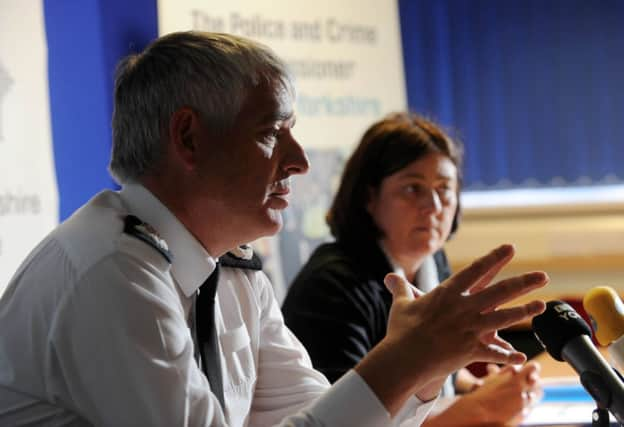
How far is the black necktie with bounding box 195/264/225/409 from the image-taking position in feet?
5.36

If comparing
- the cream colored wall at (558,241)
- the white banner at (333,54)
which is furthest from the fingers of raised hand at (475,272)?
the cream colored wall at (558,241)

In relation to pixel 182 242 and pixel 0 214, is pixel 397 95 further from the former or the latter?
pixel 182 242

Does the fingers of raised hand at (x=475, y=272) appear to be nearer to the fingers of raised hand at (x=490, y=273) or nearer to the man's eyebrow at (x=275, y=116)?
the fingers of raised hand at (x=490, y=273)

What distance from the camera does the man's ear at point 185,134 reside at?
1.64 metres

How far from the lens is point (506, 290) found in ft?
4.69

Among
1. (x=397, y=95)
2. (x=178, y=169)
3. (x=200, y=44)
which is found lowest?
(x=397, y=95)

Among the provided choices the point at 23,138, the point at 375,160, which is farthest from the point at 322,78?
the point at 23,138

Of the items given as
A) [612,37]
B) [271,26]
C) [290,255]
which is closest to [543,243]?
[612,37]

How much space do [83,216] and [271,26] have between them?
2.68m

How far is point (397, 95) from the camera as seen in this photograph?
15.1 feet

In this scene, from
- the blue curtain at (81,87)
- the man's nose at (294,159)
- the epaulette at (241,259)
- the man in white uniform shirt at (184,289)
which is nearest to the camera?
the man in white uniform shirt at (184,289)

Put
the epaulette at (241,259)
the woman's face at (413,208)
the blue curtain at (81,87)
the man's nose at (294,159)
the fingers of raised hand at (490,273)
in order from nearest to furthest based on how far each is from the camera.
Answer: the fingers of raised hand at (490,273) < the man's nose at (294,159) < the epaulette at (241,259) < the blue curtain at (81,87) < the woman's face at (413,208)

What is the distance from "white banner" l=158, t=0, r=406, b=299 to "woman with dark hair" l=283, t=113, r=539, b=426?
3.36 feet

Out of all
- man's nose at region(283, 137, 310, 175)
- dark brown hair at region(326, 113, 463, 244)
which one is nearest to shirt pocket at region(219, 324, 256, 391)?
man's nose at region(283, 137, 310, 175)
